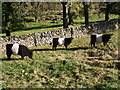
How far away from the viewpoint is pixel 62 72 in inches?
513

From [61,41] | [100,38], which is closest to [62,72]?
[61,41]

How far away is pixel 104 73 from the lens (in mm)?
12719

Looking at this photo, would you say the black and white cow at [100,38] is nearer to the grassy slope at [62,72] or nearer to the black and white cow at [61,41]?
the black and white cow at [61,41]

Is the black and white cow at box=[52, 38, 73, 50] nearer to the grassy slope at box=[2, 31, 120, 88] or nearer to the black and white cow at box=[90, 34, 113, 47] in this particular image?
the grassy slope at box=[2, 31, 120, 88]

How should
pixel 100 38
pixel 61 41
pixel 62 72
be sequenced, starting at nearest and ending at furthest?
pixel 62 72
pixel 61 41
pixel 100 38

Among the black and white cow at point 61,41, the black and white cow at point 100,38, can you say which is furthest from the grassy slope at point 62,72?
the black and white cow at point 100,38

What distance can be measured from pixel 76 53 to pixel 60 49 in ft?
7.74

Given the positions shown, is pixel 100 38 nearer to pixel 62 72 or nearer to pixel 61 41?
pixel 61 41

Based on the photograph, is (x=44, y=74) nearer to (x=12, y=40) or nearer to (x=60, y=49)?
(x=60, y=49)

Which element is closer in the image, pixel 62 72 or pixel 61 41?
pixel 62 72

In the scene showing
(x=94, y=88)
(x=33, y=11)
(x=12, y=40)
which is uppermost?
(x=33, y=11)

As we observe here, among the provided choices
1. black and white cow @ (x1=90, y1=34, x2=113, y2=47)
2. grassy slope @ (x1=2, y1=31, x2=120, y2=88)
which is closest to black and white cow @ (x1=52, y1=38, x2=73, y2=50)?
grassy slope @ (x1=2, y1=31, x2=120, y2=88)

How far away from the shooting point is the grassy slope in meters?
11.3

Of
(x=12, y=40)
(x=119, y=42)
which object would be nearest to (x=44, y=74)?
(x=12, y=40)
